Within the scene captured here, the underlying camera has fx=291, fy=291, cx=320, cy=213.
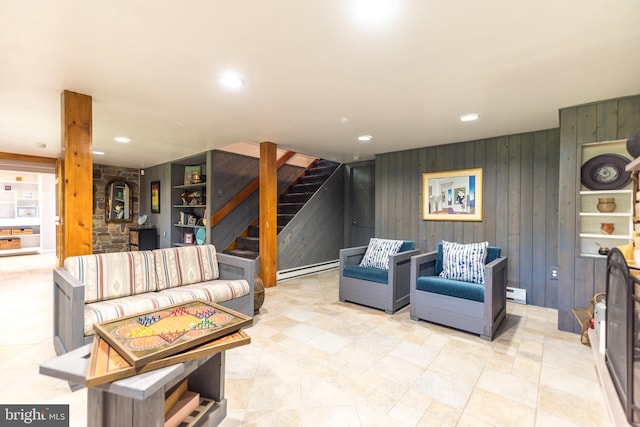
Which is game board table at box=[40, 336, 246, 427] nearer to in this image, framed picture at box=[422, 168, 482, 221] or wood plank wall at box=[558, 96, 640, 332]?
wood plank wall at box=[558, 96, 640, 332]

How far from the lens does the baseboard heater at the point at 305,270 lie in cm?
502

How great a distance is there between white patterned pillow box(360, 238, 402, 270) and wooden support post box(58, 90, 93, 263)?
10.00ft

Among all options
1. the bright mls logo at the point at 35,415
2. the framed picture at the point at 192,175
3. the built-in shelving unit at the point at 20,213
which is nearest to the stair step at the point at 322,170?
the framed picture at the point at 192,175

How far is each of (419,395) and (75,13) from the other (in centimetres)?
304

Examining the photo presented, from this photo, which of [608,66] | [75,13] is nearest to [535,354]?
[608,66]

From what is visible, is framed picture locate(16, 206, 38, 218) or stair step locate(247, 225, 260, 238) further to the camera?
framed picture locate(16, 206, 38, 218)

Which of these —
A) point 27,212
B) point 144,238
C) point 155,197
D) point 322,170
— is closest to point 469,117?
point 322,170

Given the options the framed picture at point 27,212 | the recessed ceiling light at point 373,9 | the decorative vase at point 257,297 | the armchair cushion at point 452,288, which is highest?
the recessed ceiling light at point 373,9

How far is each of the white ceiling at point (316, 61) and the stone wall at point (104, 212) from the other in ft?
10.9

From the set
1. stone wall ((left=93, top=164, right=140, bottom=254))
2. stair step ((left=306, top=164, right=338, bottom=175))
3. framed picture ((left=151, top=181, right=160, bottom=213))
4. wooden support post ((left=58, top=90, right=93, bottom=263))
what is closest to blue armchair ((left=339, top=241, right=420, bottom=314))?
wooden support post ((left=58, top=90, right=93, bottom=263))

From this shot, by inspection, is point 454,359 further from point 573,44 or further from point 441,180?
point 441,180

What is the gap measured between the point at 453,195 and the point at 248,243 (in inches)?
142

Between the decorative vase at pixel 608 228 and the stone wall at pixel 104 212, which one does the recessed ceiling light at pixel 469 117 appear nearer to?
the decorative vase at pixel 608 228

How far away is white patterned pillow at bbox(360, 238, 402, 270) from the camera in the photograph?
3.75m
